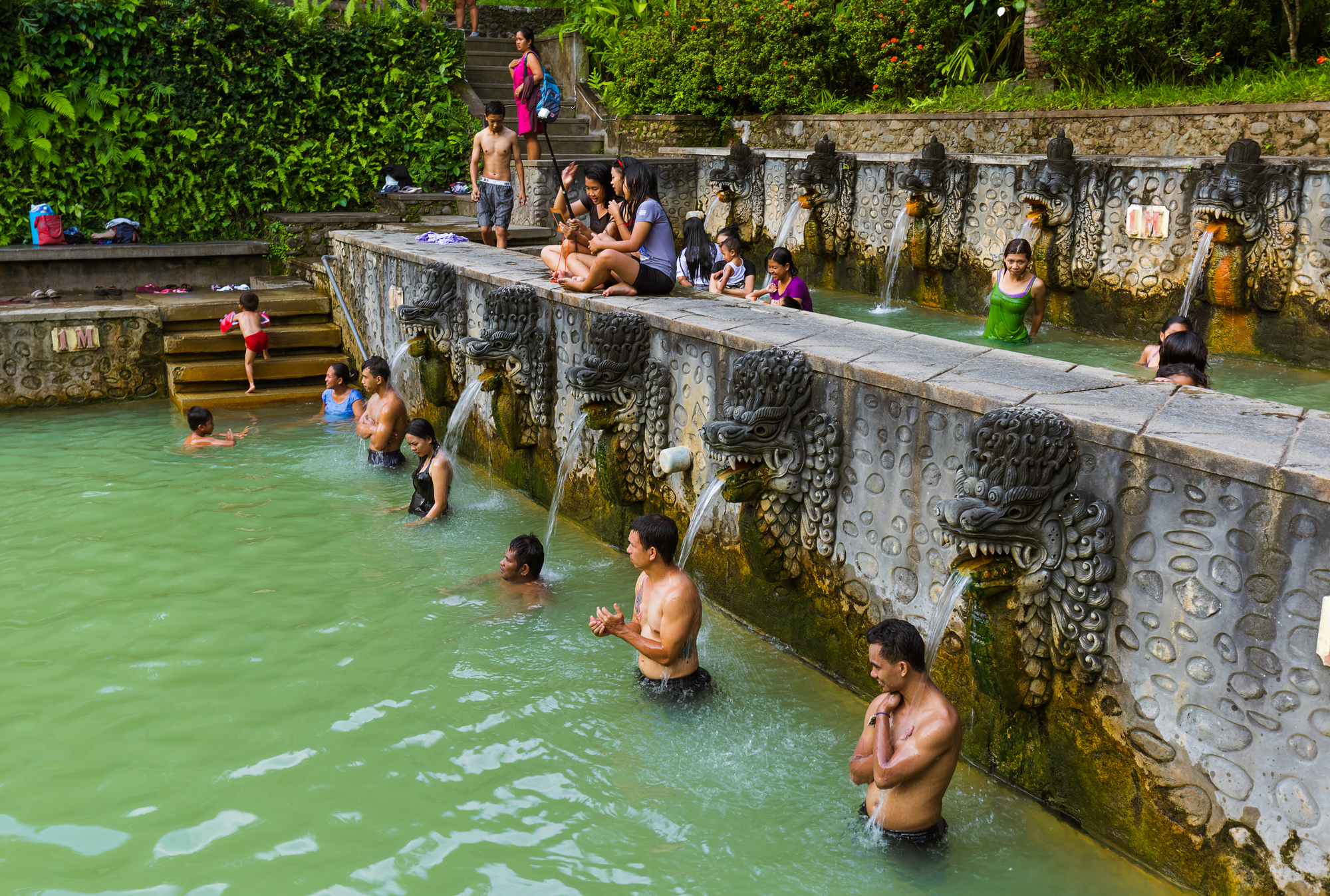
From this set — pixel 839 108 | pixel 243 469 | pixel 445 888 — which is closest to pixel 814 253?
pixel 839 108

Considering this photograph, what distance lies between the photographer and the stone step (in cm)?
1168

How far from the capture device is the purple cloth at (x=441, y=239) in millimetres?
11305

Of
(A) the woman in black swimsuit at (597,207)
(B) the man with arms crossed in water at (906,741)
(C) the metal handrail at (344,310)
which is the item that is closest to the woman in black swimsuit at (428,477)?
(A) the woman in black swimsuit at (597,207)

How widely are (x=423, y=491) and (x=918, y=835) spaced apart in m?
5.02

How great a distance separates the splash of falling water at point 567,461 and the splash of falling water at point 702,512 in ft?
4.72

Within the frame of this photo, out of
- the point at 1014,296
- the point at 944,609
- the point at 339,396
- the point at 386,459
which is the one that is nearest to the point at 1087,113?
the point at 1014,296

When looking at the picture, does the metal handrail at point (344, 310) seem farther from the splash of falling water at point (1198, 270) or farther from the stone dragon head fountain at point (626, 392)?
the splash of falling water at point (1198, 270)

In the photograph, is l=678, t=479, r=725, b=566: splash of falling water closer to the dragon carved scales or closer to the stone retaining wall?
the stone retaining wall

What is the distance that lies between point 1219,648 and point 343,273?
11.0 m

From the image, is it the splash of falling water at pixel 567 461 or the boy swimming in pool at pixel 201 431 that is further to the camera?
the boy swimming in pool at pixel 201 431

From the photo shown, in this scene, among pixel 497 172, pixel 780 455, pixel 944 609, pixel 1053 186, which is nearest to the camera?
pixel 944 609

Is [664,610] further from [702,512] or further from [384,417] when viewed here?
[384,417]

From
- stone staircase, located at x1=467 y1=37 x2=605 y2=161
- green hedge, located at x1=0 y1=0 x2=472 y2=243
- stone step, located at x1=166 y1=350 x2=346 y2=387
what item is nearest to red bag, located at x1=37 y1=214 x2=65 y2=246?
green hedge, located at x1=0 y1=0 x2=472 y2=243

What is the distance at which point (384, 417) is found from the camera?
9305mm
